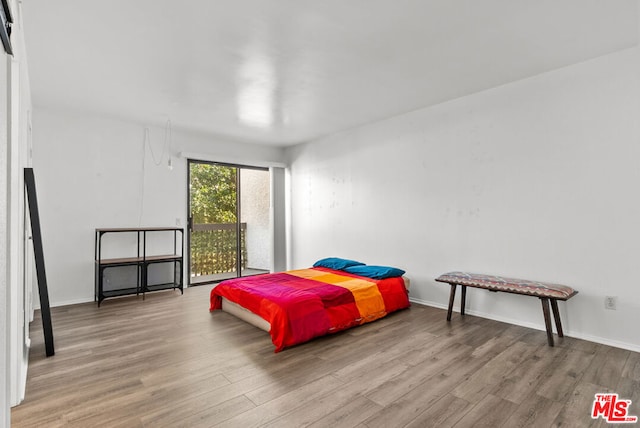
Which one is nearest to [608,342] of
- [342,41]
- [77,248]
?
[342,41]

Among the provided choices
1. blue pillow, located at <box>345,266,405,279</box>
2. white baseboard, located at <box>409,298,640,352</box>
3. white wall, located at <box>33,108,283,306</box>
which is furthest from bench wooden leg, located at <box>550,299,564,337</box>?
white wall, located at <box>33,108,283,306</box>

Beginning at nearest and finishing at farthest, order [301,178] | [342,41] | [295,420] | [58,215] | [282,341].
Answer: [295,420], [342,41], [282,341], [58,215], [301,178]

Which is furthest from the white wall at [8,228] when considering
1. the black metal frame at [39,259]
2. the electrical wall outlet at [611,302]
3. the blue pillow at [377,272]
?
the electrical wall outlet at [611,302]

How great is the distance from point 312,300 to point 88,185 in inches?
139

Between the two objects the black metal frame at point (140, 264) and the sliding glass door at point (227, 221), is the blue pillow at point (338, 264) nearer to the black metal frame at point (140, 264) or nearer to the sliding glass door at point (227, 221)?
the sliding glass door at point (227, 221)

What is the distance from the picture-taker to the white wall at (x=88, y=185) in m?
4.22

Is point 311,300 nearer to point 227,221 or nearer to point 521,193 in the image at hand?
point 521,193

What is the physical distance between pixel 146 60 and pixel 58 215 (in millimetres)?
2674

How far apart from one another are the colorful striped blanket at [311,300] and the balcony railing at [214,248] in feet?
5.64

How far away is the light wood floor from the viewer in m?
1.91

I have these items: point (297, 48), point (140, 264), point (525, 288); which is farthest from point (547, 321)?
point (140, 264)

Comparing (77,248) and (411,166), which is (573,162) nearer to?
(411,166)

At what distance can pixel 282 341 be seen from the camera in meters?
2.85

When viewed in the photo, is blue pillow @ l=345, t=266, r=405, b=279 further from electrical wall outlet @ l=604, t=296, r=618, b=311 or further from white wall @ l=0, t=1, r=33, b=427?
white wall @ l=0, t=1, r=33, b=427
